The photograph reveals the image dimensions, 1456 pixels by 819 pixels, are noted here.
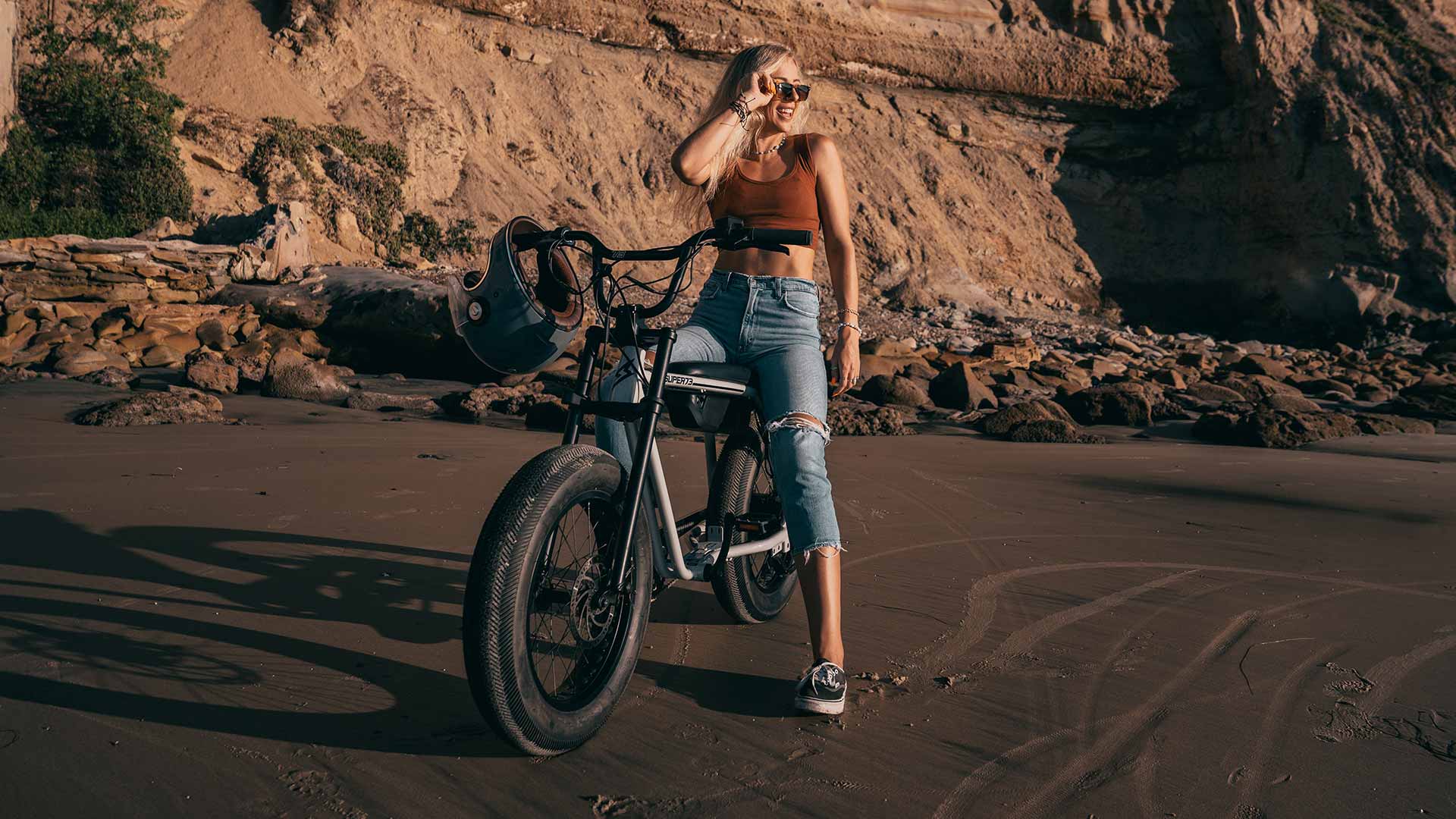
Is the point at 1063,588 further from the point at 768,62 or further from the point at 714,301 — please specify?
the point at 768,62

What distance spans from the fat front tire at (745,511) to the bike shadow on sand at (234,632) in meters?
0.85

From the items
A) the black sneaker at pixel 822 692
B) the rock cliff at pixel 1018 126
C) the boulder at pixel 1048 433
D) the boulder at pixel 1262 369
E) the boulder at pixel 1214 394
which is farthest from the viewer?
the rock cliff at pixel 1018 126

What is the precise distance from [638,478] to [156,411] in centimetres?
549

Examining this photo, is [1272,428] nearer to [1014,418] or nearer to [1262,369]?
[1014,418]

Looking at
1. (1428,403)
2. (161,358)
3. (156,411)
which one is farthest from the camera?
(1428,403)

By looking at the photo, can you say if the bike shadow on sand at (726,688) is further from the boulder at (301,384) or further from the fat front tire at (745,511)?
the boulder at (301,384)

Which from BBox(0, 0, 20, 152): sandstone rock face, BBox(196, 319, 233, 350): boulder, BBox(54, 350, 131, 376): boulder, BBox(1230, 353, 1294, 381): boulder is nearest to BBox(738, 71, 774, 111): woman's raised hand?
BBox(54, 350, 131, 376): boulder

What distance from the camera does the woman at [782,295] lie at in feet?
8.61

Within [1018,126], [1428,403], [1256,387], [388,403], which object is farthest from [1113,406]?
[1018,126]

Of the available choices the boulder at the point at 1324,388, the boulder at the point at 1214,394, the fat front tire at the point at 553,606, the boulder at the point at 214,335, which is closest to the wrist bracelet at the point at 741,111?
the fat front tire at the point at 553,606

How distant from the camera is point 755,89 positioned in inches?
112

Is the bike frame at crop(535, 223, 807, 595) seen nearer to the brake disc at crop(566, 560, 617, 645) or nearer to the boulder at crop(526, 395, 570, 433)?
the brake disc at crop(566, 560, 617, 645)

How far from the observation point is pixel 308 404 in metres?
8.23

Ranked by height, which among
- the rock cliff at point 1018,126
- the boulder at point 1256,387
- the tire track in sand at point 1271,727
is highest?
the rock cliff at point 1018,126
